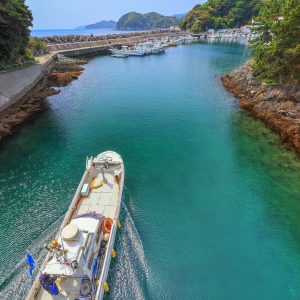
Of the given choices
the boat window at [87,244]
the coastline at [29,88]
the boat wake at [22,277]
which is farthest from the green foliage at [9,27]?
the boat window at [87,244]

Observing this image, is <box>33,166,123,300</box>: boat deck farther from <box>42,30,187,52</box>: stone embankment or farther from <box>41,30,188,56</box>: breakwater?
<box>42,30,187,52</box>: stone embankment

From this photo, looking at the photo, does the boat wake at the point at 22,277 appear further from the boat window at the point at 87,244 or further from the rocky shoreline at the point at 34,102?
the rocky shoreline at the point at 34,102

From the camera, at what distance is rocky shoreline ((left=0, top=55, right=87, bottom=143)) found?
31.6m

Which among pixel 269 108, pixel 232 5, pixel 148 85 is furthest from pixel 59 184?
pixel 232 5

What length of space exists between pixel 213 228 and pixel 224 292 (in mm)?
4618

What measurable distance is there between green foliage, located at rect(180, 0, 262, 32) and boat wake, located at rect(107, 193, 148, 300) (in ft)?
602

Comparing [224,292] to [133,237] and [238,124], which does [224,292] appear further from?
[238,124]

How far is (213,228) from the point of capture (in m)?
Answer: 16.7

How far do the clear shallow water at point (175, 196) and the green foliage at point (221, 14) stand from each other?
511ft

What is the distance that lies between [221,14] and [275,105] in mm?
178195

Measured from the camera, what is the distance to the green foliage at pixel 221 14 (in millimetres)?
159750

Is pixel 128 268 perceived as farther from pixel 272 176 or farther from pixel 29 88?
pixel 29 88

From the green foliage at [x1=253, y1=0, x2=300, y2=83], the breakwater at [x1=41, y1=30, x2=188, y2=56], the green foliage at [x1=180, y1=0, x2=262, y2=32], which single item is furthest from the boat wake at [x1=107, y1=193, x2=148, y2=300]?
the green foliage at [x1=180, y1=0, x2=262, y2=32]

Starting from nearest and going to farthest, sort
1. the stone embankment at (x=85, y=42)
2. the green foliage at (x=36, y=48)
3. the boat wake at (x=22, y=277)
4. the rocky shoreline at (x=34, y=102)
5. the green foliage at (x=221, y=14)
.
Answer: the boat wake at (x=22, y=277), the rocky shoreline at (x=34, y=102), the green foliage at (x=36, y=48), the stone embankment at (x=85, y=42), the green foliage at (x=221, y=14)
